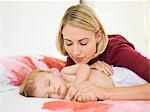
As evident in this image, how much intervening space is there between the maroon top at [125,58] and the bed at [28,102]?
0.64ft

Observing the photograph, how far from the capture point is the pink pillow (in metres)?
1.28

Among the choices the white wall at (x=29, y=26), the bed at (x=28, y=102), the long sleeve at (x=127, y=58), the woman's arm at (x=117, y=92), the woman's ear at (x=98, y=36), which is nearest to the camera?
the bed at (x=28, y=102)

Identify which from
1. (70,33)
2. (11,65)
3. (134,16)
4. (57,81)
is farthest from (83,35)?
(134,16)

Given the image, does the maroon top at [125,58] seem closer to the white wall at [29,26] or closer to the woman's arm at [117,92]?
the woman's arm at [117,92]

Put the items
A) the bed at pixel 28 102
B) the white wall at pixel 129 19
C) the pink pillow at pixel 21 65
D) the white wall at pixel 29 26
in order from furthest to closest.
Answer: the white wall at pixel 129 19 → the white wall at pixel 29 26 → the pink pillow at pixel 21 65 → the bed at pixel 28 102

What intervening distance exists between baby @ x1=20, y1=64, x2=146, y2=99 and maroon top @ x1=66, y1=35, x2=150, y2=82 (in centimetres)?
2

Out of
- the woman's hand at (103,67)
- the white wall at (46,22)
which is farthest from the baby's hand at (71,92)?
the white wall at (46,22)

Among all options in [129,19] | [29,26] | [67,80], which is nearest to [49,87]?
[67,80]

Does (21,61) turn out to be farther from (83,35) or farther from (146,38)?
(146,38)

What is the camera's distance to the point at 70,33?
1077 millimetres

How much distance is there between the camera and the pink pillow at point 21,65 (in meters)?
1.28

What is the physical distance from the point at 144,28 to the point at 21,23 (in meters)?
0.99

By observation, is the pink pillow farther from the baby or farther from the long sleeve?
the long sleeve

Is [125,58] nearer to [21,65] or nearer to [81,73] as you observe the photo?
[81,73]
